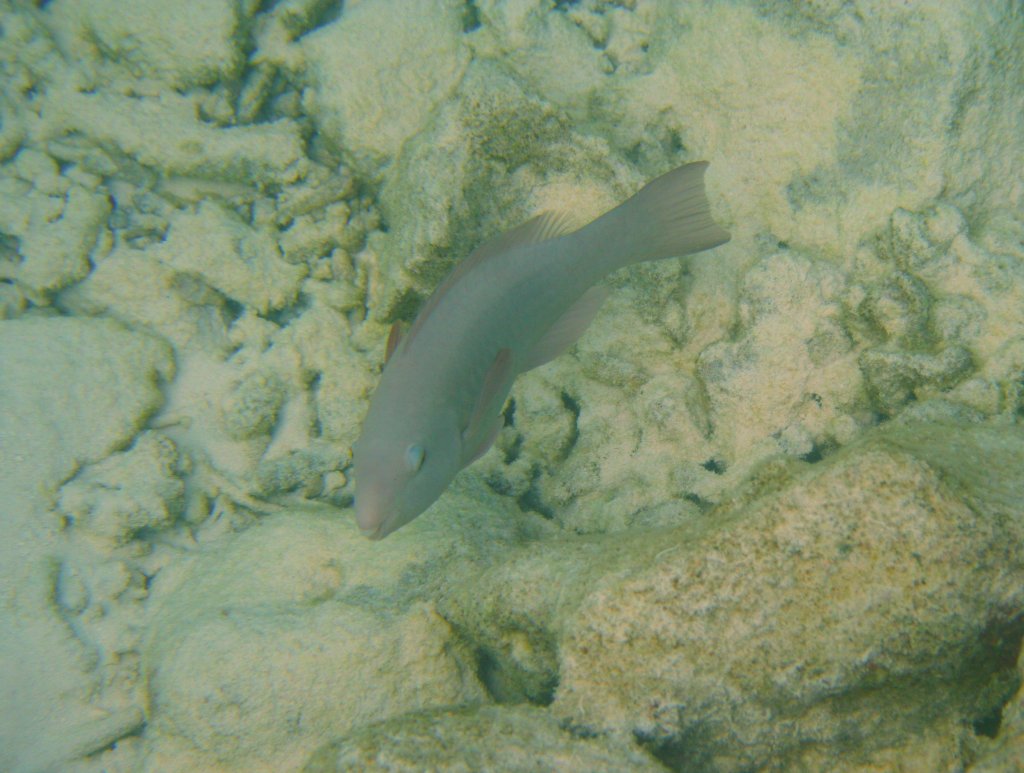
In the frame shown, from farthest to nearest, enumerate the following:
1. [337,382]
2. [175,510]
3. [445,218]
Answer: [337,382] < [175,510] < [445,218]

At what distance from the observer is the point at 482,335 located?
2.59m

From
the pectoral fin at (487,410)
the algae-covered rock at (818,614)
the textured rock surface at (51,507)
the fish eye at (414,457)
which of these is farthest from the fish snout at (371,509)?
the textured rock surface at (51,507)

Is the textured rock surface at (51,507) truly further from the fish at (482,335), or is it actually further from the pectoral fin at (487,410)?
the pectoral fin at (487,410)

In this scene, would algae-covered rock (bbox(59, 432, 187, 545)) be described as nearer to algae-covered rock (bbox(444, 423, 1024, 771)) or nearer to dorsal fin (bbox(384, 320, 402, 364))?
dorsal fin (bbox(384, 320, 402, 364))

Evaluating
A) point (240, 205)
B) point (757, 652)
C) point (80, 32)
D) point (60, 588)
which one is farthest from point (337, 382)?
point (80, 32)

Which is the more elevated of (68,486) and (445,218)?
(445,218)

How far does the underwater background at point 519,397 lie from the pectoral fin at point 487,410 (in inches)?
19.9

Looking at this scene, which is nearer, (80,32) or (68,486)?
(68,486)

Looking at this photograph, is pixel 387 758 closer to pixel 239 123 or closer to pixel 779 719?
pixel 779 719

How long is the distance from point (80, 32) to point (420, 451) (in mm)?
4094

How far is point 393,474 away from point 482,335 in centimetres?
69

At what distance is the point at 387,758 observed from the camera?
194cm

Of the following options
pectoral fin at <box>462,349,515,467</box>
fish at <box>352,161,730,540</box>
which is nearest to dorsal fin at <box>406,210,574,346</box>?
fish at <box>352,161,730,540</box>

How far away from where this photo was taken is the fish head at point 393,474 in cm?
234
